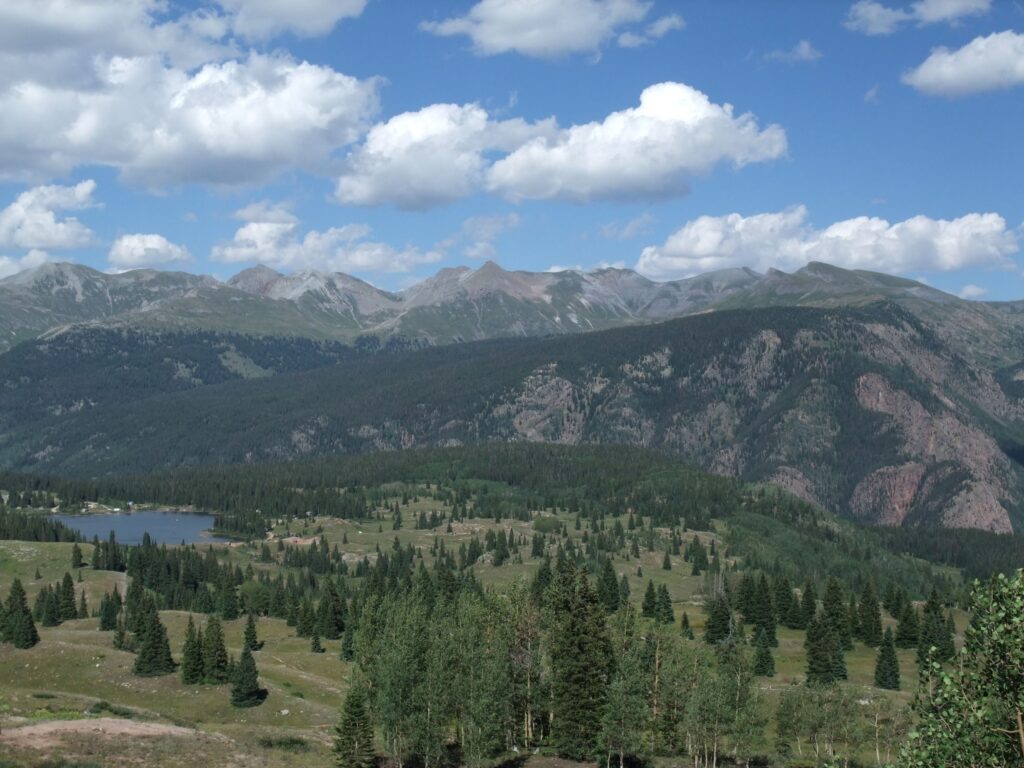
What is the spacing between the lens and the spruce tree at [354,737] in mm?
77000

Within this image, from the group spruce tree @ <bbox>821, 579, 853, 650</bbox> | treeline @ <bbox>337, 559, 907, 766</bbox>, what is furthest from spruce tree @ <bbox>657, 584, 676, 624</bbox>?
treeline @ <bbox>337, 559, 907, 766</bbox>

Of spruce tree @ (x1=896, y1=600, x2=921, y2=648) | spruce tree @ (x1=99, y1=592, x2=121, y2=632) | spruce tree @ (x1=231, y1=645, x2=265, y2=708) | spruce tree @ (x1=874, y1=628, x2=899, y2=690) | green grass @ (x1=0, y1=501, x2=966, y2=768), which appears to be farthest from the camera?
spruce tree @ (x1=896, y1=600, x2=921, y2=648)

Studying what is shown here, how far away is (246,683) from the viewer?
10638 centimetres

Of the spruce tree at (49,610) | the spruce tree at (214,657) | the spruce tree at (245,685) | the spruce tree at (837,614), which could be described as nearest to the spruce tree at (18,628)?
the spruce tree at (214,657)

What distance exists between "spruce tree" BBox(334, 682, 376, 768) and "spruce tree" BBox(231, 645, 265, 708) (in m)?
30.0

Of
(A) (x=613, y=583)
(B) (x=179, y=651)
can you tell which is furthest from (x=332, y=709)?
(A) (x=613, y=583)

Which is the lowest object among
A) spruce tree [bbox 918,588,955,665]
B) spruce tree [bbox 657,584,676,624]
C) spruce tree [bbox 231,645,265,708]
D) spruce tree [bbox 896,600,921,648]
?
spruce tree [bbox 896,600,921,648]

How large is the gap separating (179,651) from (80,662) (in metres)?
21.5

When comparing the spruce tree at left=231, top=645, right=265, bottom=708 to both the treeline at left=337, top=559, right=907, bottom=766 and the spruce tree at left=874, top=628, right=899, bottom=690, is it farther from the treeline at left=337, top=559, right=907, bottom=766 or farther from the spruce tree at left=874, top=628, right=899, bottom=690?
the spruce tree at left=874, top=628, right=899, bottom=690

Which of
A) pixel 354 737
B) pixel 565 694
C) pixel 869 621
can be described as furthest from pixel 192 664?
pixel 869 621

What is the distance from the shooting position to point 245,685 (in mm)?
106312

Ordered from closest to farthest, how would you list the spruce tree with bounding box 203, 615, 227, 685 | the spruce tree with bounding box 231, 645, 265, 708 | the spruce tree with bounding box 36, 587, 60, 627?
the spruce tree with bounding box 231, 645, 265, 708, the spruce tree with bounding box 203, 615, 227, 685, the spruce tree with bounding box 36, 587, 60, 627

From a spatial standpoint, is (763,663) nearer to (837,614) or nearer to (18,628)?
(837,614)

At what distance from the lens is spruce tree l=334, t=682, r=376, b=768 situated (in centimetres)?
7700
